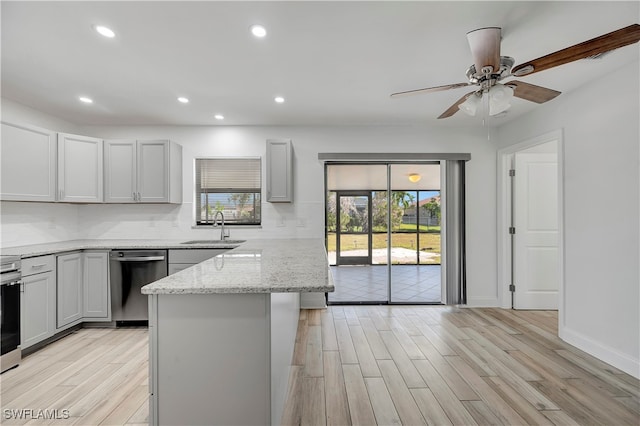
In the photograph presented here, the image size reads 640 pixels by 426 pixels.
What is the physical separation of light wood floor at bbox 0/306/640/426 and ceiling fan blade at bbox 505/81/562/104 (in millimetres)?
2082

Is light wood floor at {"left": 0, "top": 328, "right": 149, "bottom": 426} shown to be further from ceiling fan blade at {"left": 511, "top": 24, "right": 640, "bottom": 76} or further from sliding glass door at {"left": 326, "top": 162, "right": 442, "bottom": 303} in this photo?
ceiling fan blade at {"left": 511, "top": 24, "right": 640, "bottom": 76}

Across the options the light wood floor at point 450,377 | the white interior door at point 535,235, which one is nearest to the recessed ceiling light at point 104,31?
the light wood floor at point 450,377

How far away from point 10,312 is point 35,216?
1.49m

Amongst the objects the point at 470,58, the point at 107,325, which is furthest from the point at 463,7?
the point at 107,325

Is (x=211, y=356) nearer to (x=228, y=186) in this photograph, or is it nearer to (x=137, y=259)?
(x=137, y=259)

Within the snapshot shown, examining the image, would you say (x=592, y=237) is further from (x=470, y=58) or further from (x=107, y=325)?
(x=107, y=325)

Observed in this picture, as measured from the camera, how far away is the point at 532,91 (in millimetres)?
2053

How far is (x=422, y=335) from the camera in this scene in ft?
10.3

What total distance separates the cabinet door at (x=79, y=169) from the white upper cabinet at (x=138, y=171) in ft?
0.31

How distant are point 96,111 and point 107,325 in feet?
8.18

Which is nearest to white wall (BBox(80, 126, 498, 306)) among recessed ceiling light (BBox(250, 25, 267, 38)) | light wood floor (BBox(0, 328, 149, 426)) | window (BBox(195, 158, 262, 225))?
window (BBox(195, 158, 262, 225))

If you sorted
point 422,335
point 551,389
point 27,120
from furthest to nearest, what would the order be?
point 27,120
point 422,335
point 551,389

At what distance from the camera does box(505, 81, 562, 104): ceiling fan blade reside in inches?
77.4

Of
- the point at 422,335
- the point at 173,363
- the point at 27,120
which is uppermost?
the point at 27,120
